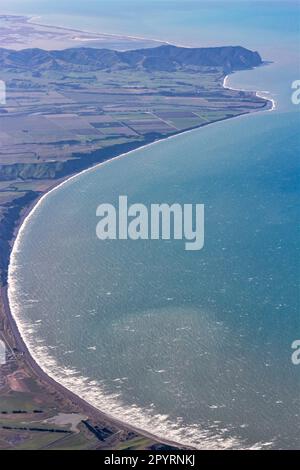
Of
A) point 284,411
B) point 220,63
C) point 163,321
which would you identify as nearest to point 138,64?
point 220,63

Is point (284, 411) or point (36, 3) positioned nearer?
point (284, 411)

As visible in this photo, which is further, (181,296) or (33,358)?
(181,296)

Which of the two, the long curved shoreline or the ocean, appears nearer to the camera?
the long curved shoreline

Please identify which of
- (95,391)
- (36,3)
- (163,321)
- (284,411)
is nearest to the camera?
(284,411)

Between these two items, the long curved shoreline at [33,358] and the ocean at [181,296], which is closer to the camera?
the long curved shoreline at [33,358]

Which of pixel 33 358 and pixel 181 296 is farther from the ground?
pixel 181 296

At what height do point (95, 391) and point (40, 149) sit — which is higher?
point (40, 149)
